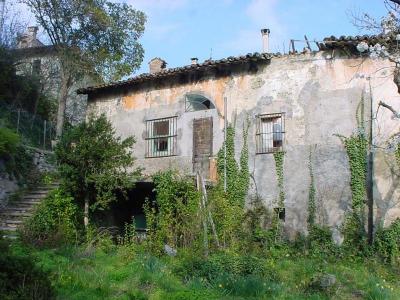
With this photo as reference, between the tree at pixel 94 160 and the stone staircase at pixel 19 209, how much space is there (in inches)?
78.3

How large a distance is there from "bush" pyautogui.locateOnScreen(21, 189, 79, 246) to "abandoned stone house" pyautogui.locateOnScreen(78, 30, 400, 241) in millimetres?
3836

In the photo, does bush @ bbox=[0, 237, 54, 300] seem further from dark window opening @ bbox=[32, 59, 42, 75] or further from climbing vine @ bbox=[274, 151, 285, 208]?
dark window opening @ bbox=[32, 59, 42, 75]

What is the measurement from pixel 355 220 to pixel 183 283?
19.7ft

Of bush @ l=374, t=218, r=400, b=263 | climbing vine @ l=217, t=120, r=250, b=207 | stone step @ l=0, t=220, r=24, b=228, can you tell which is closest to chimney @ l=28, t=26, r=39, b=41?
stone step @ l=0, t=220, r=24, b=228

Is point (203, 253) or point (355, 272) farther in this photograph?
point (203, 253)

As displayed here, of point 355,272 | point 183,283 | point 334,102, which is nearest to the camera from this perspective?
point 183,283

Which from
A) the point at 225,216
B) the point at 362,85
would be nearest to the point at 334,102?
the point at 362,85

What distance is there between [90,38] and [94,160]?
12.8 meters

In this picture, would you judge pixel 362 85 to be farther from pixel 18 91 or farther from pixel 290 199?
pixel 18 91

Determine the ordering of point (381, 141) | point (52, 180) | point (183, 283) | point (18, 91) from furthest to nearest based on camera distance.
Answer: point (18, 91)
point (52, 180)
point (381, 141)
point (183, 283)

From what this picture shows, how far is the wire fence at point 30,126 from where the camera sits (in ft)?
77.5

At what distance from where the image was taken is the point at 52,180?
711 inches

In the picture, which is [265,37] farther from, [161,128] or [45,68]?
[45,68]

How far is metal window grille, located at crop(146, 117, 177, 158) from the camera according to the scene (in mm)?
17406
